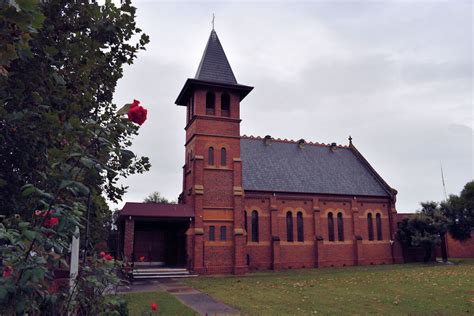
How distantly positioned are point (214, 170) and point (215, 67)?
861 centimetres

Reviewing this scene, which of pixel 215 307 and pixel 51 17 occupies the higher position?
pixel 51 17

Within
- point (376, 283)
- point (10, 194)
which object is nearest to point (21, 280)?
point (10, 194)

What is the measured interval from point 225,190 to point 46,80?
24861 mm

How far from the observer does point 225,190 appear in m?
28.4

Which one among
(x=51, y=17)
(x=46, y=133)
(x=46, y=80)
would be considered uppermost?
(x=51, y=17)

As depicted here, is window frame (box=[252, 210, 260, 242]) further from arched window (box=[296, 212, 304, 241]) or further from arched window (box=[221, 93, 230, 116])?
arched window (box=[221, 93, 230, 116])

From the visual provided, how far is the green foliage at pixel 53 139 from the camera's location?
2.38m

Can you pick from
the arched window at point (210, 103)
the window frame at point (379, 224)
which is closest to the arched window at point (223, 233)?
the arched window at point (210, 103)

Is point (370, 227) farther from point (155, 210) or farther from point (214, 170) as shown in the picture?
point (155, 210)

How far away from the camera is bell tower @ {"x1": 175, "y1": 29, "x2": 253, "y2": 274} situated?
27.0 metres

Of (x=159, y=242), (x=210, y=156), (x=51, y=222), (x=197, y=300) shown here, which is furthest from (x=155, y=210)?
(x=51, y=222)

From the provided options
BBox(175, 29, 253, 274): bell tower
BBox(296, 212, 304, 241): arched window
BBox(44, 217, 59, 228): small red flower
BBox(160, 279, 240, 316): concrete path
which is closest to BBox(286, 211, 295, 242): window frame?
BBox(296, 212, 304, 241): arched window

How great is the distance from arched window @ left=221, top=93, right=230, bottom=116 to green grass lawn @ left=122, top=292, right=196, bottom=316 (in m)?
16.3

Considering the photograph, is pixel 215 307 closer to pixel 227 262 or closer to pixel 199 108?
pixel 227 262
